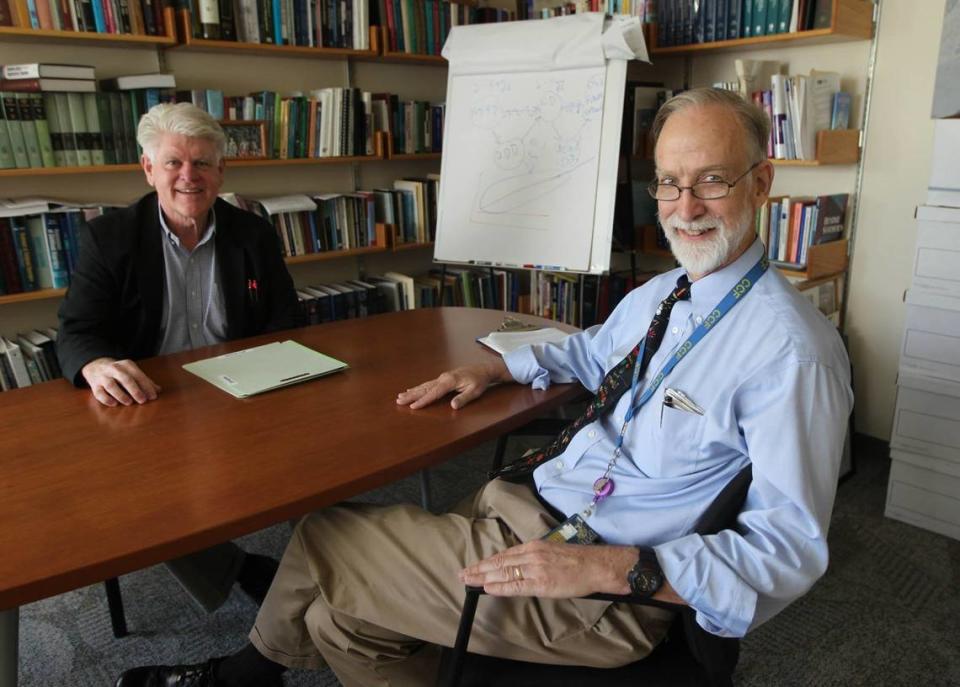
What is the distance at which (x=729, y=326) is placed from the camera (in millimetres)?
1241

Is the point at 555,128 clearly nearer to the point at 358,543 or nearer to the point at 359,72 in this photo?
the point at 359,72

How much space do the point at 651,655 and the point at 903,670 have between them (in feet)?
3.56

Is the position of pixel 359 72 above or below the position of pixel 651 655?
above

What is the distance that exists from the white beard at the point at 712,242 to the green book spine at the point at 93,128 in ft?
7.47

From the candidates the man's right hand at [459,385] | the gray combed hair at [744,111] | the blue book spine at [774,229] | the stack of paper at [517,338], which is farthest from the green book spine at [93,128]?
the blue book spine at [774,229]

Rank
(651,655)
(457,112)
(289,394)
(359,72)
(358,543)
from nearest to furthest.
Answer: (651,655), (358,543), (289,394), (457,112), (359,72)

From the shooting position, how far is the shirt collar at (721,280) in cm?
131

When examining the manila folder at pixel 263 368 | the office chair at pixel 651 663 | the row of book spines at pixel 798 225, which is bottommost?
the office chair at pixel 651 663

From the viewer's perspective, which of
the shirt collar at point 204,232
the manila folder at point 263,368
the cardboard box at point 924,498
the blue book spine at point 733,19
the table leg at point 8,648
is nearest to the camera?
the table leg at point 8,648

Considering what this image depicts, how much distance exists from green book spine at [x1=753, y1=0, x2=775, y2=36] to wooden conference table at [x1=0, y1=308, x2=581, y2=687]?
2002 millimetres

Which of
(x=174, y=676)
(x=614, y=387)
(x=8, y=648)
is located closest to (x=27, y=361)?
(x=174, y=676)

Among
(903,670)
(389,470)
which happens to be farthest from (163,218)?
(903,670)

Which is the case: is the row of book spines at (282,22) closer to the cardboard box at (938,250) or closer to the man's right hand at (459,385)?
the man's right hand at (459,385)

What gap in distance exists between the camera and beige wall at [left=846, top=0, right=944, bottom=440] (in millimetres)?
2652
